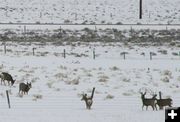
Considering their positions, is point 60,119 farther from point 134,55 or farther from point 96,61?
point 134,55

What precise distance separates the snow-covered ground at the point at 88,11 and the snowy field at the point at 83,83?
72.0 ft

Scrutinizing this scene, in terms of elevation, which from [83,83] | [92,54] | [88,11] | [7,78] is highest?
[88,11]

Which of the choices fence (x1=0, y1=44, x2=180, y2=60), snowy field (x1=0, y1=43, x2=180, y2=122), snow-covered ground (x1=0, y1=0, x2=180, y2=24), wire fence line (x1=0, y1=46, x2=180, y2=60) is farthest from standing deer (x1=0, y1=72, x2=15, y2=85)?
snow-covered ground (x1=0, y1=0, x2=180, y2=24)

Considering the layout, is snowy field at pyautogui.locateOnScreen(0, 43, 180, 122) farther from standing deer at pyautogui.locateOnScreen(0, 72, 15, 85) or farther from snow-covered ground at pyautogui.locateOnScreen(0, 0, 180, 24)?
snow-covered ground at pyautogui.locateOnScreen(0, 0, 180, 24)

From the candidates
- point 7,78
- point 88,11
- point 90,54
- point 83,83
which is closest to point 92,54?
point 90,54

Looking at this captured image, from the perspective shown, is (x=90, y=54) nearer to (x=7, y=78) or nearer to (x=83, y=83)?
(x=83, y=83)

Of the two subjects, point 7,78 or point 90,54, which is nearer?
point 7,78

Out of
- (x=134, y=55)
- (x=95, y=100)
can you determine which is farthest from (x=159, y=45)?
(x=95, y=100)

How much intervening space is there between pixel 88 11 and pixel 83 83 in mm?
43240

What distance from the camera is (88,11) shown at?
6153cm

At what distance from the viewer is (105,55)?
1267 inches

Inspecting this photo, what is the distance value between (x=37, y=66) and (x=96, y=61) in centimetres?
429

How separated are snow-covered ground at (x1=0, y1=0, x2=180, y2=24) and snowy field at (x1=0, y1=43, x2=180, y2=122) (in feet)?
72.0

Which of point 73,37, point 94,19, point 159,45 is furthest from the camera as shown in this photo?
point 94,19
